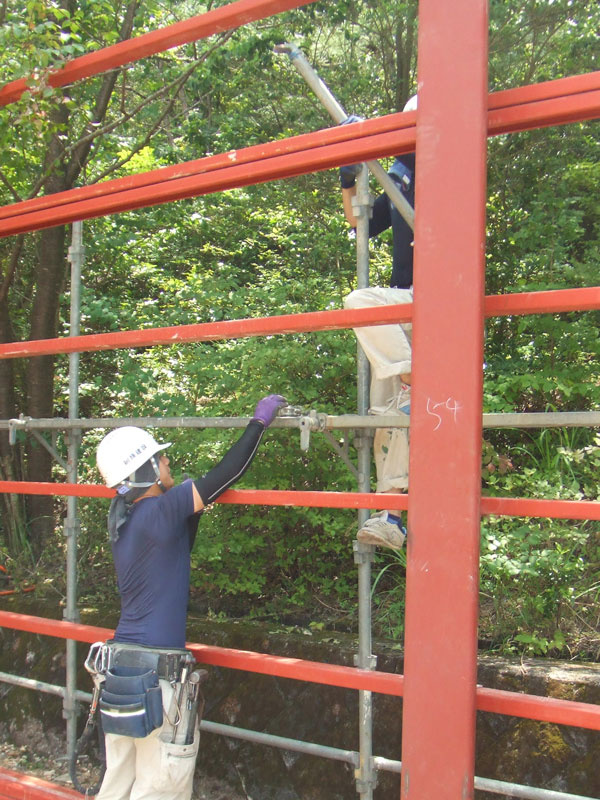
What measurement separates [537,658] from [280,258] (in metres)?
5.44

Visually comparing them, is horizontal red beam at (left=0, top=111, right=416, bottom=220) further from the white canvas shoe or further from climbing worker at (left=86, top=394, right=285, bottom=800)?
the white canvas shoe

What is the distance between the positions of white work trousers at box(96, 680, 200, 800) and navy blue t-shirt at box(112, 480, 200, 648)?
216 millimetres

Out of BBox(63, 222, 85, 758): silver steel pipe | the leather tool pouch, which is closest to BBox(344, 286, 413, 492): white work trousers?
the leather tool pouch

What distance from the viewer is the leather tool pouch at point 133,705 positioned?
297 cm

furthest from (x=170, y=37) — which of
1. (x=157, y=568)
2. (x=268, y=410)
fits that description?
(x=157, y=568)

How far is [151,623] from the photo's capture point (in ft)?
10.3

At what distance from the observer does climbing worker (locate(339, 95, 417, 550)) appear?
131 inches

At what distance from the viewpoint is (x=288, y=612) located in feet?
16.7

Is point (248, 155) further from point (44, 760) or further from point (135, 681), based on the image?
point (44, 760)

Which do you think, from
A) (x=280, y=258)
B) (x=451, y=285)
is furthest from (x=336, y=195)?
(x=451, y=285)

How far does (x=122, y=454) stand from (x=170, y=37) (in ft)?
5.26

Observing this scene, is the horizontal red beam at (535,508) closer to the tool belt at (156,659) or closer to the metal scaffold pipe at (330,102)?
the metal scaffold pipe at (330,102)

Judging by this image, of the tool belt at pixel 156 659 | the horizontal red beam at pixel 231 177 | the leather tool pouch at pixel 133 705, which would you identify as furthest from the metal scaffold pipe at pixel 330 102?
the leather tool pouch at pixel 133 705

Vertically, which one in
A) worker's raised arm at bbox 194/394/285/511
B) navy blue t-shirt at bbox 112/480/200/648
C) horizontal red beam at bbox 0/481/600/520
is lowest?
navy blue t-shirt at bbox 112/480/200/648
